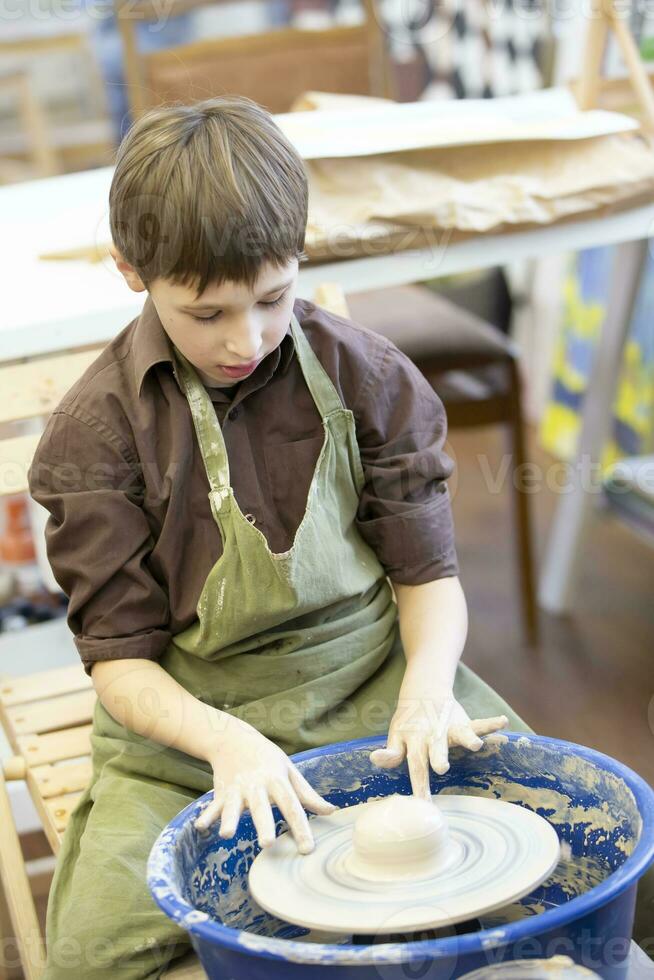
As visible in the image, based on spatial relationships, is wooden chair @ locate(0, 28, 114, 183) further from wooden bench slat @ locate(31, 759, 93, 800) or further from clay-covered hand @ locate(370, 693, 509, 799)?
clay-covered hand @ locate(370, 693, 509, 799)

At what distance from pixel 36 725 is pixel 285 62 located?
5.15 feet

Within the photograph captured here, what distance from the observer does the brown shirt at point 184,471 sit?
99 centimetres

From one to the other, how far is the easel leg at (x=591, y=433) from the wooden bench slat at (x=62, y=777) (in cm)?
121

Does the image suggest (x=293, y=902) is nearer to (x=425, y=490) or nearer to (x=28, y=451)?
(x=425, y=490)

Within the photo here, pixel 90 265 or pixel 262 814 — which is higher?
pixel 90 265

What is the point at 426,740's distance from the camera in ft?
3.05

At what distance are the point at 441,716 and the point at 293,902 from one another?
0.71 ft

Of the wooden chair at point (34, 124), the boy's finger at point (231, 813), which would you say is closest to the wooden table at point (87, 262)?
the boy's finger at point (231, 813)

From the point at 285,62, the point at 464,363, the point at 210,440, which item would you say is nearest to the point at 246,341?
the point at 210,440

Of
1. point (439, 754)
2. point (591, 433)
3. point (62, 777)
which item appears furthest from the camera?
point (591, 433)

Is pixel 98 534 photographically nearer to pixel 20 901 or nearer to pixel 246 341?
pixel 246 341

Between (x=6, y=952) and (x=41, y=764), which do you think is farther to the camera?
(x=6, y=952)

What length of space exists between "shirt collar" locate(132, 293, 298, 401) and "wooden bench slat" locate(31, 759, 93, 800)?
0.43m

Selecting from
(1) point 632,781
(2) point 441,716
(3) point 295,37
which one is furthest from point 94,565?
(3) point 295,37
